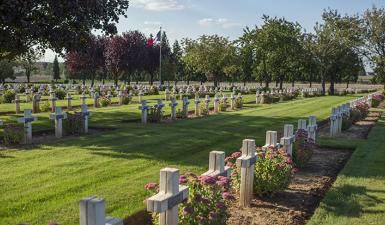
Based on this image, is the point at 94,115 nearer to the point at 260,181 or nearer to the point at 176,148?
the point at 176,148

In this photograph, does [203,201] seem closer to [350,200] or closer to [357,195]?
[350,200]

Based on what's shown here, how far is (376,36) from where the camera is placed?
43.2 metres

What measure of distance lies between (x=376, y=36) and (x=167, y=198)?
1716 inches

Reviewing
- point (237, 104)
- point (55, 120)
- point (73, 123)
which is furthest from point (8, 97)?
point (55, 120)

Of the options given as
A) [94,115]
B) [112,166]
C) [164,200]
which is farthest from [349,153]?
[94,115]

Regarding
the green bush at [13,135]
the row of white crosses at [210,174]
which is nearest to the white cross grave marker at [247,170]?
the row of white crosses at [210,174]

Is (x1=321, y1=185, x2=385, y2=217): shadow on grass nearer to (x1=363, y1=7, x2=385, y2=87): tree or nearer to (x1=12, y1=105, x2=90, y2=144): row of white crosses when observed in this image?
(x1=12, y1=105, x2=90, y2=144): row of white crosses

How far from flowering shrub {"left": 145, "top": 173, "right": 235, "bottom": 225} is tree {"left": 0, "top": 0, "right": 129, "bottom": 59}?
9161 mm

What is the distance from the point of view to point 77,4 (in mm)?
13625

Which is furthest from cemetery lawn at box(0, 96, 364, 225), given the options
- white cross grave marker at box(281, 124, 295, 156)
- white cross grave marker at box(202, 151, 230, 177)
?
white cross grave marker at box(202, 151, 230, 177)

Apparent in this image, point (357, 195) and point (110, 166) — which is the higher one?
point (110, 166)

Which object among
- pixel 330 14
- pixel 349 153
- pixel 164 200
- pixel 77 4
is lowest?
pixel 349 153

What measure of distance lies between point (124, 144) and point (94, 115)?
26.3 ft

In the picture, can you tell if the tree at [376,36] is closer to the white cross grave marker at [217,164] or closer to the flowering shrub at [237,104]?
the flowering shrub at [237,104]
